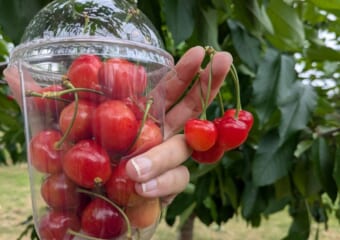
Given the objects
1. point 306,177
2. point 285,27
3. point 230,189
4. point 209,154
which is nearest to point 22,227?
point 230,189

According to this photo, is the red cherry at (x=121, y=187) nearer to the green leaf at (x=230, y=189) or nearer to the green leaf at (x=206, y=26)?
the green leaf at (x=206, y=26)

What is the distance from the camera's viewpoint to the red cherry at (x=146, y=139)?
23.8 inches

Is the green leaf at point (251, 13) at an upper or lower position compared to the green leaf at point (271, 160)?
upper

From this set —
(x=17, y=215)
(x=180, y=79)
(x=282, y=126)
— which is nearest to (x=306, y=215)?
(x=282, y=126)

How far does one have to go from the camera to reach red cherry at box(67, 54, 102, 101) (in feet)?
1.94

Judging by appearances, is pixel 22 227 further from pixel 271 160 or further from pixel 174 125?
pixel 174 125

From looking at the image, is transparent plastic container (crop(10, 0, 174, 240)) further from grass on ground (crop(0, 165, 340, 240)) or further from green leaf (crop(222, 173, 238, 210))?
grass on ground (crop(0, 165, 340, 240))

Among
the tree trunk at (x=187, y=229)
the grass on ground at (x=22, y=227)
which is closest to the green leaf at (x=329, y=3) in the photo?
the tree trunk at (x=187, y=229)

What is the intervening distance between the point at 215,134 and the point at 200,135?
2cm

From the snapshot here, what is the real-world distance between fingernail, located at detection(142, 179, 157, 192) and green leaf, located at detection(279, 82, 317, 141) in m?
0.62

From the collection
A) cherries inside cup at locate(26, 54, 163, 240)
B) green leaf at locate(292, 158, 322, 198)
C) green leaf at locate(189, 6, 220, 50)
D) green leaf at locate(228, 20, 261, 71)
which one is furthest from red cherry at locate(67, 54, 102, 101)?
green leaf at locate(292, 158, 322, 198)

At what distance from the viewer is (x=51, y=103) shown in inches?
23.9

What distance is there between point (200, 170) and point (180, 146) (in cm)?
52

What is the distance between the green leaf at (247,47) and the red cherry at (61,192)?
643 mm
